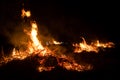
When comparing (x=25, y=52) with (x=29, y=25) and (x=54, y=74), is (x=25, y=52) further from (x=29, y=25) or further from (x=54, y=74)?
(x=54, y=74)

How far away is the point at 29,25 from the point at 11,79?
3995 millimetres

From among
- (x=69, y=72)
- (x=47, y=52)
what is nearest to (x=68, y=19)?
(x=47, y=52)

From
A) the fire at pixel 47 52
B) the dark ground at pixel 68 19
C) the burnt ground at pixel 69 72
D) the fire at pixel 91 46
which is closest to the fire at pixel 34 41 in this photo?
the fire at pixel 47 52

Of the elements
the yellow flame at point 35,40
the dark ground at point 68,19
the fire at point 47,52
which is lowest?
the fire at point 47,52

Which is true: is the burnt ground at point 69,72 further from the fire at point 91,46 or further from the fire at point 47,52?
the fire at point 91,46

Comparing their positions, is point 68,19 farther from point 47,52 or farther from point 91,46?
point 47,52

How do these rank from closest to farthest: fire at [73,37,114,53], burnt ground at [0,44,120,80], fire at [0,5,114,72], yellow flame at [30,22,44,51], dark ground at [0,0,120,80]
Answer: burnt ground at [0,44,120,80], fire at [0,5,114,72], fire at [73,37,114,53], yellow flame at [30,22,44,51], dark ground at [0,0,120,80]

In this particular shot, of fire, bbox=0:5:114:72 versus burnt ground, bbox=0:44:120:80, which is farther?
fire, bbox=0:5:114:72

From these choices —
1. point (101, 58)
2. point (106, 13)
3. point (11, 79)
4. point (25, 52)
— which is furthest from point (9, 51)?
point (106, 13)

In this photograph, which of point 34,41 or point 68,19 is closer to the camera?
point 34,41

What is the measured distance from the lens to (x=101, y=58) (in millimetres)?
10531

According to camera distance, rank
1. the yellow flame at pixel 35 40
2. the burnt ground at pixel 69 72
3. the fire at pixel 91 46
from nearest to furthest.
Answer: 1. the burnt ground at pixel 69 72
2. the fire at pixel 91 46
3. the yellow flame at pixel 35 40

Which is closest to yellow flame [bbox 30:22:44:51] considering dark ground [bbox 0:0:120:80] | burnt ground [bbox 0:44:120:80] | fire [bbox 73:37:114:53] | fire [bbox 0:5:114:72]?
fire [bbox 0:5:114:72]

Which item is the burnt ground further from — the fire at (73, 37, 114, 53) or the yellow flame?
the yellow flame
